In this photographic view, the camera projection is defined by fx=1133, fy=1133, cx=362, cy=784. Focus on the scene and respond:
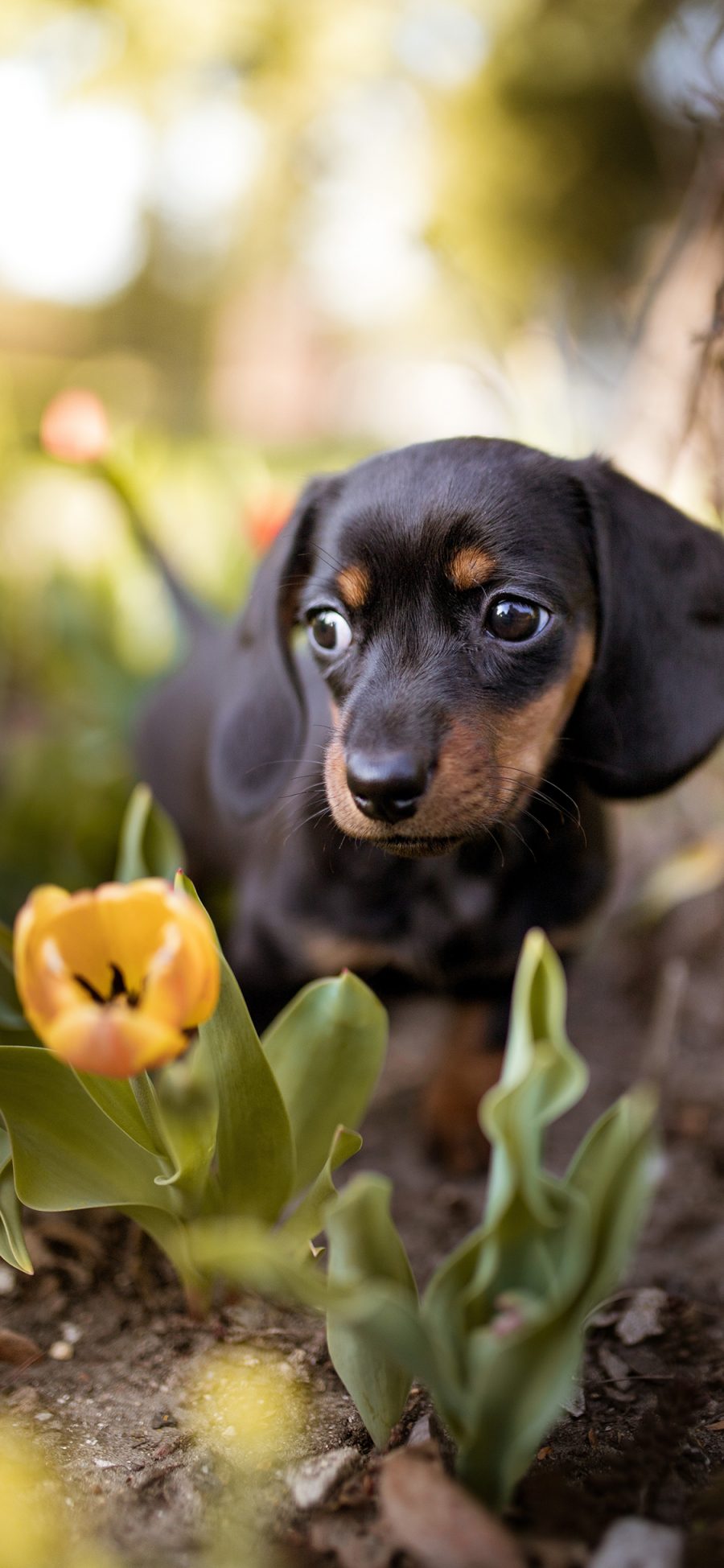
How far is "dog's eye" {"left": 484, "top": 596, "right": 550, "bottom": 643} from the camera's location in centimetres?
182

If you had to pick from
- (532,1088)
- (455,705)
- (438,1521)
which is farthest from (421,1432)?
(455,705)

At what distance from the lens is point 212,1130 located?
1461mm

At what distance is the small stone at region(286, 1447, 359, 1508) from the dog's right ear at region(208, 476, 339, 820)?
1.14 m

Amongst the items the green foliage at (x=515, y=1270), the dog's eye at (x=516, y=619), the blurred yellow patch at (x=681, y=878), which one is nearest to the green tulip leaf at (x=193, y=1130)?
the green foliage at (x=515, y=1270)

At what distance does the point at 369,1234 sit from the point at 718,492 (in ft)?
6.10

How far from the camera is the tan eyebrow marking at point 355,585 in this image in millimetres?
1865

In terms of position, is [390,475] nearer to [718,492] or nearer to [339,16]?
[718,492]

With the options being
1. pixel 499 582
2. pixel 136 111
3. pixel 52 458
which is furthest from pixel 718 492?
pixel 136 111

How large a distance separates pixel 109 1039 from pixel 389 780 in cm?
64

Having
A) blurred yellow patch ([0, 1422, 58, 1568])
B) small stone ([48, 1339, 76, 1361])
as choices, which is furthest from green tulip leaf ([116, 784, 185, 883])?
blurred yellow patch ([0, 1422, 58, 1568])

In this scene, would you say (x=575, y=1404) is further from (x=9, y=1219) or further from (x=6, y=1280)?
(x=6, y=1280)

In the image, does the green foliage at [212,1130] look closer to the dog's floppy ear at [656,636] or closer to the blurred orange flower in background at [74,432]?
the dog's floppy ear at [656,636]

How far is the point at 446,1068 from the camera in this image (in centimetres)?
259

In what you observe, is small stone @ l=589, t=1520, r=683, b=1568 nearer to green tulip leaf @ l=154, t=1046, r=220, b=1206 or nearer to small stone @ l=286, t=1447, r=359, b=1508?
small stone @ l=286, t=1447, r=359, b=1508
